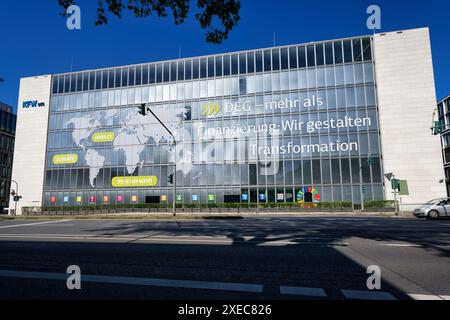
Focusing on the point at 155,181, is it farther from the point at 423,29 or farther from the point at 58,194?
the point at 423,29

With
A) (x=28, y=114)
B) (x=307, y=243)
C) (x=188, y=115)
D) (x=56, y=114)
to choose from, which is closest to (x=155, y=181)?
(x=188, y=115)

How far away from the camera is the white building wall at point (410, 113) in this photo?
33531 mm

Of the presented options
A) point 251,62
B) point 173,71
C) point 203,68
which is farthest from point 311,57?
point 173,71

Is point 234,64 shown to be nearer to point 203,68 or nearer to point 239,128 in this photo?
point 203,68

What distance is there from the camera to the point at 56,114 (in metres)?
46.3

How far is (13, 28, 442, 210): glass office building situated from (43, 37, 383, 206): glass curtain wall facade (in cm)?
14


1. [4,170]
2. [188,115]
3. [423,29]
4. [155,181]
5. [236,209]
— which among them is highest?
[423,29]

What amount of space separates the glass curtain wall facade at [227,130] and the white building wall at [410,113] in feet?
4.82

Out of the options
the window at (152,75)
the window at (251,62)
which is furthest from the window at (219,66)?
the window at (152,75)

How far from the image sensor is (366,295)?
158 inches

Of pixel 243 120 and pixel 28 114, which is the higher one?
pixel 28 114

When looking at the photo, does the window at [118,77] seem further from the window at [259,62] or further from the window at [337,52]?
the window at [337,52]
